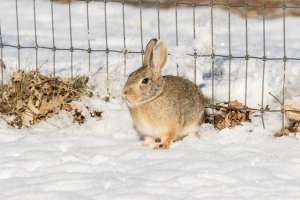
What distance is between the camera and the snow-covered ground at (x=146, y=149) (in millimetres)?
5285

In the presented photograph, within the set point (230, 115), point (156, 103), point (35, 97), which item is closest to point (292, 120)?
point (230, 115)

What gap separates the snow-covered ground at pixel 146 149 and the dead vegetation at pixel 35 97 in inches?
3.3

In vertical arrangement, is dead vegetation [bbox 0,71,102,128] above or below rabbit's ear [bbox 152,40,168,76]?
below

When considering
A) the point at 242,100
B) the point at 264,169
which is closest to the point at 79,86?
the point at 242,100

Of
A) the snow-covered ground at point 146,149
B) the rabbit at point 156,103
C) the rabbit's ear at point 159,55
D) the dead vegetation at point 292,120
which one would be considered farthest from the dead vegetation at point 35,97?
the dead vegetation at point 292,120

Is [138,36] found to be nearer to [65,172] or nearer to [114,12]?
[114,12]

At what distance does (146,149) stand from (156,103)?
315 mm

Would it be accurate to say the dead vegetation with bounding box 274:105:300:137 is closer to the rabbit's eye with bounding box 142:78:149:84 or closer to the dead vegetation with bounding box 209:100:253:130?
the dead vegetation with bounding box 209:100:253:130

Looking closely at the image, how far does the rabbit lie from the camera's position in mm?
6176

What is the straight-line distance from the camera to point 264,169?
5.65 metres

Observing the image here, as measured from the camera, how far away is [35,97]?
6.86 m

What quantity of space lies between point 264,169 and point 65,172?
1.20m

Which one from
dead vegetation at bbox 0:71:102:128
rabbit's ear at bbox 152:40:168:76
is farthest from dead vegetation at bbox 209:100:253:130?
dead vegetation at bbox 0:71:102:128

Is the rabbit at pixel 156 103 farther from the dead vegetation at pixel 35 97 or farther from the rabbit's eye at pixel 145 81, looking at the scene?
the dead vegetation at pixel 35 97
